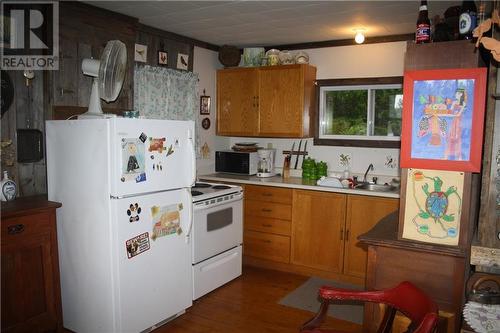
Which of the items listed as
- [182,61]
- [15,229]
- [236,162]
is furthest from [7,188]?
[236,162]

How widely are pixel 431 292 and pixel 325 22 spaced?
2418mm

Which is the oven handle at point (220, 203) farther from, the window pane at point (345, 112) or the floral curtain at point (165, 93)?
the window pane at point (345, 112)

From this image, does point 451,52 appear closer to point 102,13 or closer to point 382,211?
point 382,211

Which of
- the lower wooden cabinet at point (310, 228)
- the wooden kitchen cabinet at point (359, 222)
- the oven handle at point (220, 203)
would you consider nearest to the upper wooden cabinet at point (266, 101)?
the lower wooden cabinet at point (310, 228)

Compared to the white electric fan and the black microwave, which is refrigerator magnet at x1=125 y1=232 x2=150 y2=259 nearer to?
the white electric fan

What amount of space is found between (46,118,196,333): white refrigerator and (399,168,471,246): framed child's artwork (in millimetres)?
1592

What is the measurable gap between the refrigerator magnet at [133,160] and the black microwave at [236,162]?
1.95 meters

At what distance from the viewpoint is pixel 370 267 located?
2.16 m

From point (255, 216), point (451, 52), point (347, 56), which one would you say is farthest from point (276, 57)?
point (451, 52)

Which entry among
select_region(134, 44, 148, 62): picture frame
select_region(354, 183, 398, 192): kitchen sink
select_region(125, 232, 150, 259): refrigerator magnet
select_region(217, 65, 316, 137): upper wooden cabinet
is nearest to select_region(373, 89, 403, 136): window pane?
select_region(354, 183, 398, 192): kitchen sink

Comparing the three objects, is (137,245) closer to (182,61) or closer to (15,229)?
(15,229)

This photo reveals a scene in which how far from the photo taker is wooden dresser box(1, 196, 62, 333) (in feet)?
7.89

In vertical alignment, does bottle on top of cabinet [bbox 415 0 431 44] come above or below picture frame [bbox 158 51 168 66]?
below

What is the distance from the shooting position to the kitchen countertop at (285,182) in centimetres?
360
